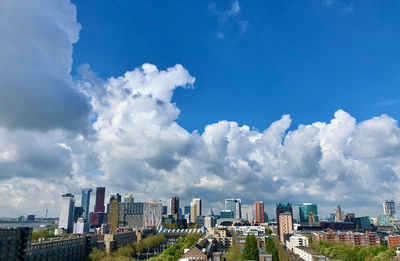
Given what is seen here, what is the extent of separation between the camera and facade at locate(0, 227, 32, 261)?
7412 cm

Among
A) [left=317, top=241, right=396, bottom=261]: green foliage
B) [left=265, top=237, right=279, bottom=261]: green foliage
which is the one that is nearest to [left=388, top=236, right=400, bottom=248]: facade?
[left=317, top=241, right=396, bottom=261]: green foliage

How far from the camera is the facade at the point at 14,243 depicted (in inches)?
2918

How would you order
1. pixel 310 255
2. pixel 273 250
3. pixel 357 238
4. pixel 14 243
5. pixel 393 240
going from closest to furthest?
1. pixel 14 243
2. pixel 273 250
3. pixel 310 255
4. pixel 393 240
5. pixel 357 238

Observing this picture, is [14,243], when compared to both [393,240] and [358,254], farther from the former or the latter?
[393,240]

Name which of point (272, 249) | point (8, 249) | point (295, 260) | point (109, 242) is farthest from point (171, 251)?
point (8, 249)

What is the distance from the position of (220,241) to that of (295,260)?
2617 inches

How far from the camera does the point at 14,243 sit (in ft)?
253

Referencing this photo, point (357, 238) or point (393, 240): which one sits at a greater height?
point (393, 240)

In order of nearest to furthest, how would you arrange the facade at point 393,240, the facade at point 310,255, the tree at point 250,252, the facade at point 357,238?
1. the facade at point 310,255
2. the tree at point 250,252
3. the facade at point 393,240
4. the facade at point 357,238

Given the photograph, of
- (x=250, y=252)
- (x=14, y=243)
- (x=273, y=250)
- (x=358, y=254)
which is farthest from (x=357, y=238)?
(x=14, y=243)

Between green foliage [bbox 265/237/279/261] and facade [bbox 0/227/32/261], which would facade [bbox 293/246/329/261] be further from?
facade [bbox 0/227/32/261]

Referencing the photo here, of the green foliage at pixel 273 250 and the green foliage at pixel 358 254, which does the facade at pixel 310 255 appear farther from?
the green foliage at pixel 273 250

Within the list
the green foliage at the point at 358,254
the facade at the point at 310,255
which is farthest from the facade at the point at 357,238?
the facade at the point at 310,255

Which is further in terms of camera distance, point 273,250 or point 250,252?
point 273,250
